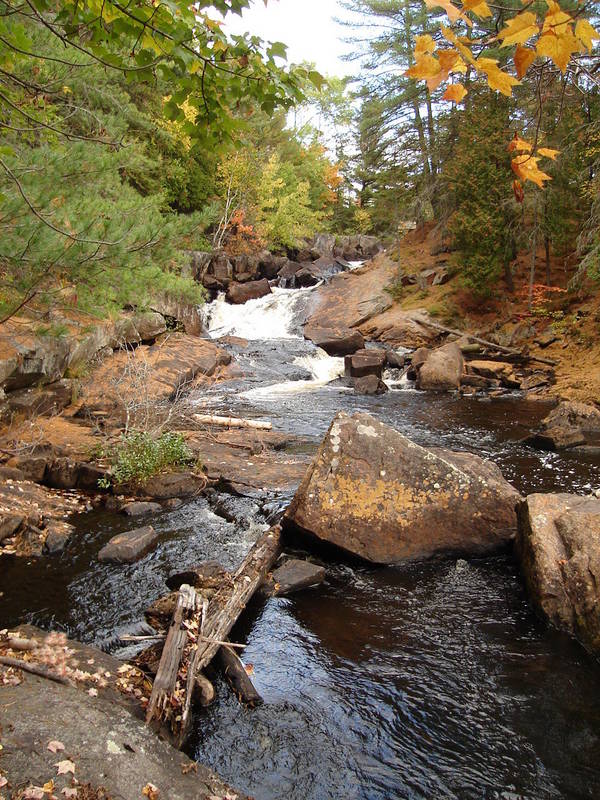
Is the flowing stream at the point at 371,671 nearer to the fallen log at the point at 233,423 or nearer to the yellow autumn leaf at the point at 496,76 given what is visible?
the fallen log at the point at 233,423

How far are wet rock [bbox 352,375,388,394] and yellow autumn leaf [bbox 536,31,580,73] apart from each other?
1335cm

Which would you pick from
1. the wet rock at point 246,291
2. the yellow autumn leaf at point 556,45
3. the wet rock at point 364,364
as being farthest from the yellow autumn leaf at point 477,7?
the wet rock at point 246,291

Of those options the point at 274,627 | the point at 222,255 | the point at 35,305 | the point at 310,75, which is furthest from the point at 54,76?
the point at 222,255

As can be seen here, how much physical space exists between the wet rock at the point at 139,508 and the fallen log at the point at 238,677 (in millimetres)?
3140

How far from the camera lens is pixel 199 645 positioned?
3.98m

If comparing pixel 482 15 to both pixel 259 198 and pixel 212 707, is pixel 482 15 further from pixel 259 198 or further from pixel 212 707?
pixel 259 198

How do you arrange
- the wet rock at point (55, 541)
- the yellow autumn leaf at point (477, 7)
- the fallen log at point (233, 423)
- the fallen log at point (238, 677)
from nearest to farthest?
the yellow autumn leaf at point (477, 7), the fallen log at point (238, 677), the wet rock at point (55, 541), the fallen log at point (233, 423)

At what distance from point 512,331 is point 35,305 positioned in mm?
14596

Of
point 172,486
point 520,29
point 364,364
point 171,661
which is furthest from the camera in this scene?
point 364,364

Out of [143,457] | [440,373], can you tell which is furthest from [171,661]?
[440,373]

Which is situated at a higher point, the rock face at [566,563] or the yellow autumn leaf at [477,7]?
the yellow autumn leaf at [477,7]

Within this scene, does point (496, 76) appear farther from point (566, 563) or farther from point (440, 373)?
point (440, 373)

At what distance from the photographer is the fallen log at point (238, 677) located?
395cm

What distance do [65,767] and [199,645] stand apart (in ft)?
4.37
